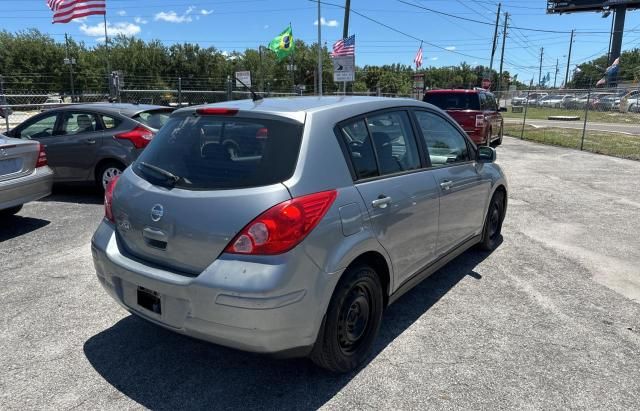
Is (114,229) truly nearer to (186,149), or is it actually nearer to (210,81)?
(186,149)

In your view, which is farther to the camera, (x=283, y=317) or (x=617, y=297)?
(x=617, y=297)

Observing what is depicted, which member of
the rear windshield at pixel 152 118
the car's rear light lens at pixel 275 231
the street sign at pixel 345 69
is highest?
the street sign at pixel 345 69

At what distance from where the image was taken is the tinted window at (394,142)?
324 cm

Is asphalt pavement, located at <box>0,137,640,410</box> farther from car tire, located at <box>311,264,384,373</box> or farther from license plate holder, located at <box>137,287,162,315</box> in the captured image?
license plate holder, located at <box>137,287,162,315</box>

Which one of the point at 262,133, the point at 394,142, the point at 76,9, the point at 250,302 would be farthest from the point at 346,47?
the point at 250,302

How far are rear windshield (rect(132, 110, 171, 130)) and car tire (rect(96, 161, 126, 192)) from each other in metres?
0.76

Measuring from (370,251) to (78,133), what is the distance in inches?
249

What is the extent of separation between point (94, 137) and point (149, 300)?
5.50m

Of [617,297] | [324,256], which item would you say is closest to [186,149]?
[324,256]

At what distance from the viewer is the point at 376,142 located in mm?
3240

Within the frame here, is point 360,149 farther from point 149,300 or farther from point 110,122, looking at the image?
point 110,122

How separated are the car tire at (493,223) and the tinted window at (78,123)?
5.93 metres

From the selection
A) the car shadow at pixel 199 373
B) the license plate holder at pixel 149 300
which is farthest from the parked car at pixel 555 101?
the license plate holder at pixel 149 300

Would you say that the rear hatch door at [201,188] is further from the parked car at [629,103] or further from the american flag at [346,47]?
the parked car at [629,103]
